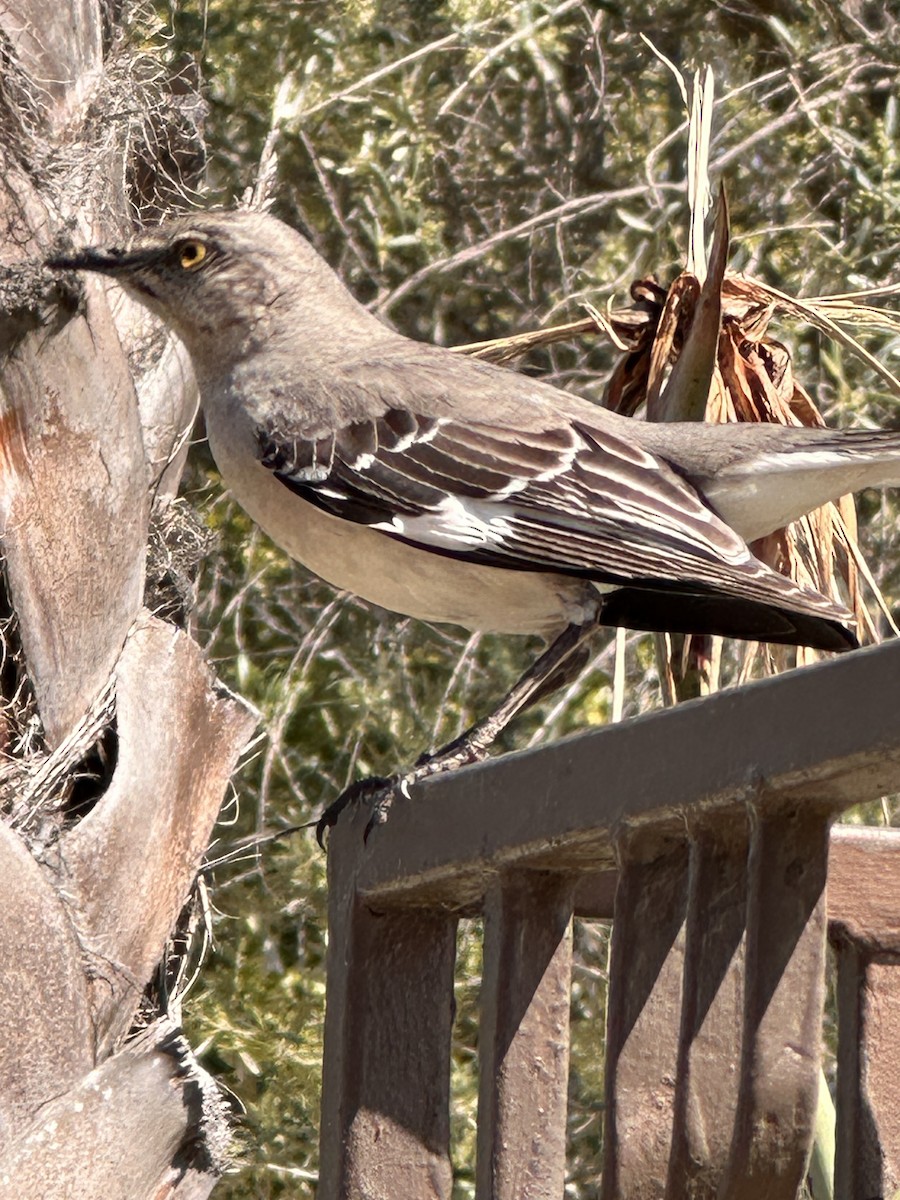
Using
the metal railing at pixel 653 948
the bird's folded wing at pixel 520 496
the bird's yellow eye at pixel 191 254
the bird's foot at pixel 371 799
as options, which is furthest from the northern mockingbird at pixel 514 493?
the metal railing at pixel 653 948

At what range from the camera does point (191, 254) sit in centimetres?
419

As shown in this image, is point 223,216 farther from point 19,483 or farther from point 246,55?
point 246,55

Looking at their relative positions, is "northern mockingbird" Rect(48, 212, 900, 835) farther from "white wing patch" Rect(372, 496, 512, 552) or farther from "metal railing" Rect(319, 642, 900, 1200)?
"metal railing" Rect(319, 642, 900, 1200)

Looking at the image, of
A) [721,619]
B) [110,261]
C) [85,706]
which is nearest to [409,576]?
[721,619]

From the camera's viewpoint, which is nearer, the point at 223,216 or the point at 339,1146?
the point at 339,1146

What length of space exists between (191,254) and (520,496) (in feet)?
3.98

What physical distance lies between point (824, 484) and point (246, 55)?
4267mm

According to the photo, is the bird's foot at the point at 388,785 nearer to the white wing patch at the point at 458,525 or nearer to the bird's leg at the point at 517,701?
the bird's leg at the point at 517,701

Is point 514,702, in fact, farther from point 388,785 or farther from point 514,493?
point 388,785

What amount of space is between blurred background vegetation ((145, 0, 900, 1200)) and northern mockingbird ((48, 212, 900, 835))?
263cm

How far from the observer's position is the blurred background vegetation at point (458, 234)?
639 centimetres

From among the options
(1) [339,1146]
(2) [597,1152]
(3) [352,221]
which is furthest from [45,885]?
(3) [352,221]

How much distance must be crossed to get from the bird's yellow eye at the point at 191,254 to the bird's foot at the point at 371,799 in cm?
143

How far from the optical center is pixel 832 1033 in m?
6.11
